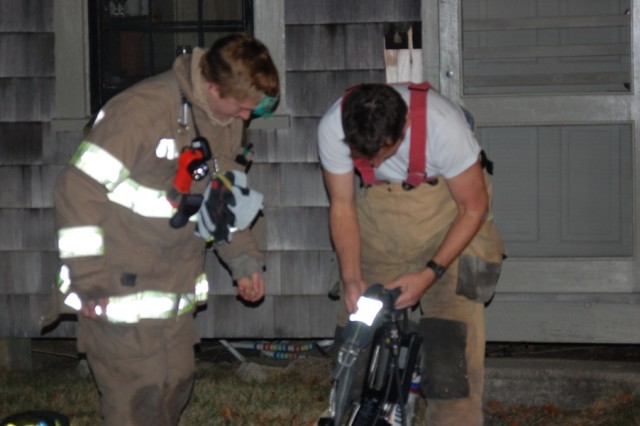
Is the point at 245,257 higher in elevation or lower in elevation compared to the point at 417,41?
lower

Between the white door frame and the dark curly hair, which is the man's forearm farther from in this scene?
the white door frame

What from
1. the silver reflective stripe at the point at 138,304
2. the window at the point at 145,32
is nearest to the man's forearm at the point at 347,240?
the silver reflective stripe at the point at 138,304

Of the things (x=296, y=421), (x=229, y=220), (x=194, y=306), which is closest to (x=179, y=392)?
(x=194, y=306)

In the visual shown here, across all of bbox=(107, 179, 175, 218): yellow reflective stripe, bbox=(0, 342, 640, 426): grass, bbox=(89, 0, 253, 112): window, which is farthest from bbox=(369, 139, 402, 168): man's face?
bbox=(89, 0, 253, 112): window

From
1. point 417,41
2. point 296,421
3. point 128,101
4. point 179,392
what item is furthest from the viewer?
point 417,41

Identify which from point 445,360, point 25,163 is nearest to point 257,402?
point 445,360

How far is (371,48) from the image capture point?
6.83 metres

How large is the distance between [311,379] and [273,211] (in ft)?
3.64

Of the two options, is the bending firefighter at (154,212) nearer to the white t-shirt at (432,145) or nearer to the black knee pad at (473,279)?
the white t-shirt at (432,145)

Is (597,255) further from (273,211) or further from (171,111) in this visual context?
(171,111)

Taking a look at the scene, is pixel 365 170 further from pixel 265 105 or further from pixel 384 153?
pixel 265 105

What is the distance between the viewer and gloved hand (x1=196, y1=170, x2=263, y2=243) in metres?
4.41

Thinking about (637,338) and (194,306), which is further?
(637,338)

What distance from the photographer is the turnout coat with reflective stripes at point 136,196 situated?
13.6ft
